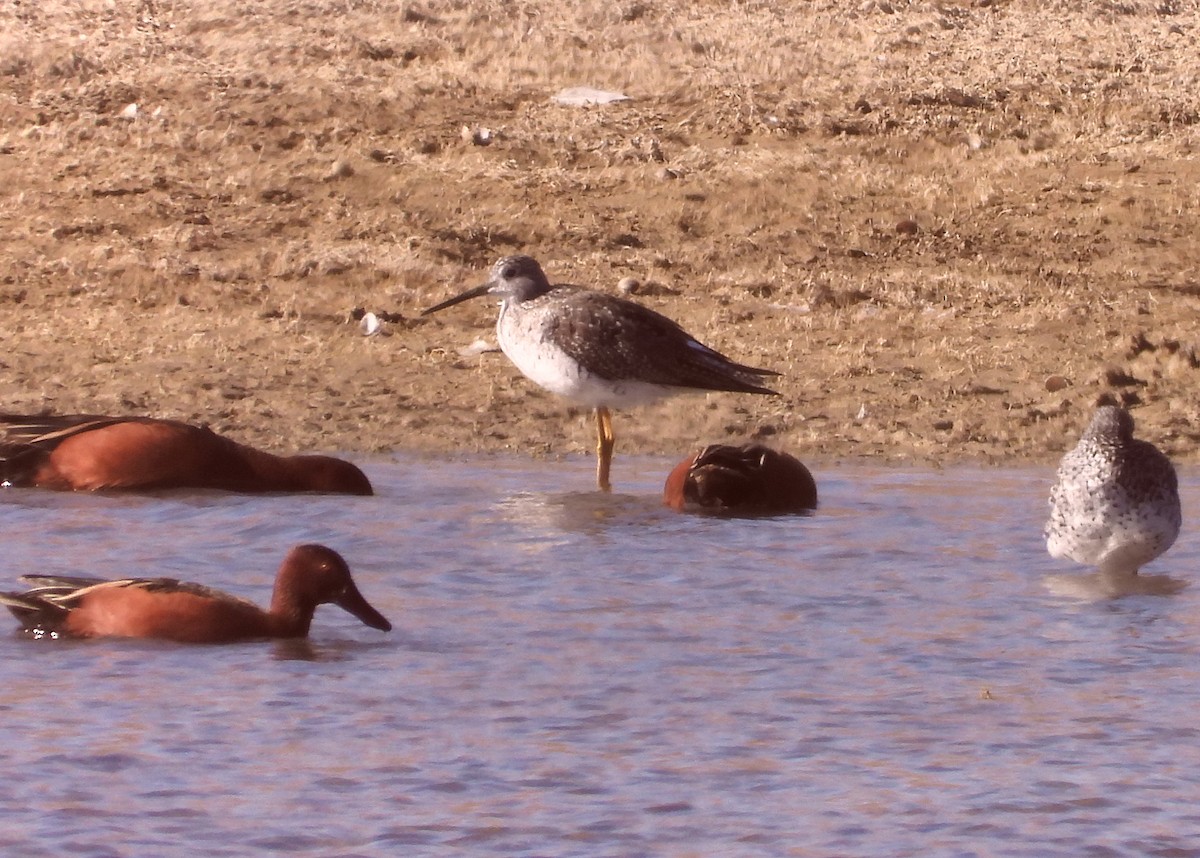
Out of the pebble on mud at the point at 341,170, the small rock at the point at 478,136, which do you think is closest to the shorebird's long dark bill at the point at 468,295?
the pebble on mud at the point at 341,170

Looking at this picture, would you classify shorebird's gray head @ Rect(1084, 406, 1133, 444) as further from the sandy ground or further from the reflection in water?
the sandy ground

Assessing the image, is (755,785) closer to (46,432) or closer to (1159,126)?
(46,432)

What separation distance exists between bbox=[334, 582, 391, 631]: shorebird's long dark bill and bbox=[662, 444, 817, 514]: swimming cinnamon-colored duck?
8.16 ft

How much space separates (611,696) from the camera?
5.87 m

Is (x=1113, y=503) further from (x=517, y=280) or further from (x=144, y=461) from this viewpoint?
(x=144, y=461)

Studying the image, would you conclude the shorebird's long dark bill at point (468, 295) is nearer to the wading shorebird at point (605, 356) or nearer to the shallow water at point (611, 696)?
the wading shorebird at point (605, 356)

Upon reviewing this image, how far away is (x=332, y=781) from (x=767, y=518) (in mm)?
4027

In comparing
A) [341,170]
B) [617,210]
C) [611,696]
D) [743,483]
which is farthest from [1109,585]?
[341,170]

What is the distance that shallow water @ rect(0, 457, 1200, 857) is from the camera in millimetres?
4746

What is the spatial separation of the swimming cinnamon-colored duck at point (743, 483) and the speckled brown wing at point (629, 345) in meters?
0.94

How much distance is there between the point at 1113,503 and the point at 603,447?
116 inches

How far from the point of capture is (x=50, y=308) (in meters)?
12.1

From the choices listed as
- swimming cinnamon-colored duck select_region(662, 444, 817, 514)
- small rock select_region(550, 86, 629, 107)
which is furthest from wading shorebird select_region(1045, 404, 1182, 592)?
small rock select_region(550, 86, 629, 107)

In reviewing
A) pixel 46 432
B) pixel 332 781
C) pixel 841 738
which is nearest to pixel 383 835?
pixel 332 781
